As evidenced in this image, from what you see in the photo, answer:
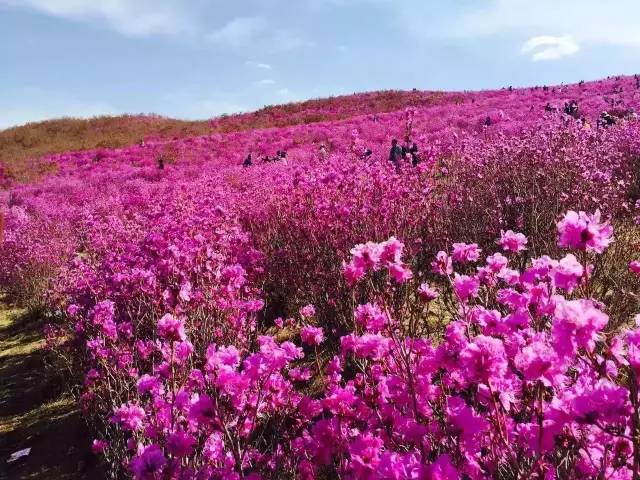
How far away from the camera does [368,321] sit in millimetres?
2420

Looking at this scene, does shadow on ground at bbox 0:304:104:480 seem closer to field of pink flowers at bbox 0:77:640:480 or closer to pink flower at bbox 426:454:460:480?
field of pink flowers at bbox 0:77:640:480

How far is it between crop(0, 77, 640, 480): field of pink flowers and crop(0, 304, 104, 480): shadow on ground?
0.28m

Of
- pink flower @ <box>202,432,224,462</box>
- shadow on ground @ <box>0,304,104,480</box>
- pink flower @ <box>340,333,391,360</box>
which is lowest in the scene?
shadow on ground @ <box>0,304,104,480</box>

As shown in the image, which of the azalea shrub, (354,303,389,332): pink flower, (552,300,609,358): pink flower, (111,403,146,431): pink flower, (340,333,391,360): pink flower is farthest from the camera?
(111,403,146,431): pink flower

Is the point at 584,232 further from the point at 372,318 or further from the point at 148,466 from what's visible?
the point at 148,466

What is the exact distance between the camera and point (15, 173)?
2348 centimetres

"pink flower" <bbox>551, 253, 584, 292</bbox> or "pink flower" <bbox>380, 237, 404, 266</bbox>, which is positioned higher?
"pink flower" <bbox>380, 237, 404, 266</bbox>

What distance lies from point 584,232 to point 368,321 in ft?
3.57

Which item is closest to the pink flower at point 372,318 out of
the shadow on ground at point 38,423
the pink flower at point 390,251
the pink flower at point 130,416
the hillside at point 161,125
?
the pink flower at point 390,251

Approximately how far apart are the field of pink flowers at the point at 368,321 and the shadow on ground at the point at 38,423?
11.0 inches

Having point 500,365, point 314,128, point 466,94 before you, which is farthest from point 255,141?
point 500,365

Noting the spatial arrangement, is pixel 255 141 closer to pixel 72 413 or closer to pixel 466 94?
pixel 466 94

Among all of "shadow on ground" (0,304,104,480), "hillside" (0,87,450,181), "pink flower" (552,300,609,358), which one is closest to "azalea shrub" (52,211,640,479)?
"pink flower" (552,300,609,358)

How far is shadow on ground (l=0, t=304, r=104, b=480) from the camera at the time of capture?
434cm
